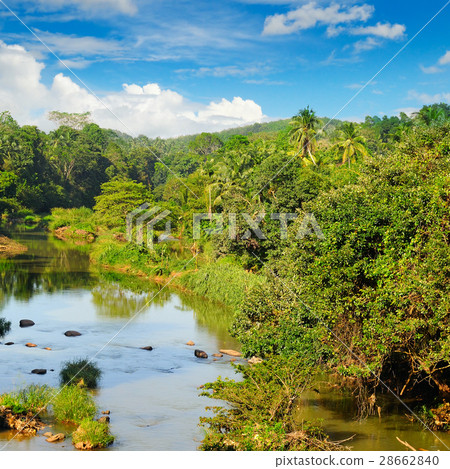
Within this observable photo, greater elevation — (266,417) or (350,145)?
(350,145)

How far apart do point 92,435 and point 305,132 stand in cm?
3679

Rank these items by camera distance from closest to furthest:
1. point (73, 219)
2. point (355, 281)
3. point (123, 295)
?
1. point (355, 281)
2. point (123, 295)
3. point (73, 219)

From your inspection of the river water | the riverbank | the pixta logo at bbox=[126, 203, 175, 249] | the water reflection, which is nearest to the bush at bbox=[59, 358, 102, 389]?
the river water

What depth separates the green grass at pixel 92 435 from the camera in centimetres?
1102

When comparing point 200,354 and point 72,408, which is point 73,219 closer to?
point 200,354

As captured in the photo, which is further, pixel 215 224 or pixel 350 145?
pixel 350 145

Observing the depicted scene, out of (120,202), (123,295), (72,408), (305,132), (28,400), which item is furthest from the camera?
(120,202)

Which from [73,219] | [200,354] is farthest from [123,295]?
[73,219]

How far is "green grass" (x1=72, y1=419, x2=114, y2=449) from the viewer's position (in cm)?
1102

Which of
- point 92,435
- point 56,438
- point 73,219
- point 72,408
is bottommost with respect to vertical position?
point 56,438

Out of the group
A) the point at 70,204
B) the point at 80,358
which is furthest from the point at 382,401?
the point at 70,204

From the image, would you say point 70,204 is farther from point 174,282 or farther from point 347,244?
point 347,244

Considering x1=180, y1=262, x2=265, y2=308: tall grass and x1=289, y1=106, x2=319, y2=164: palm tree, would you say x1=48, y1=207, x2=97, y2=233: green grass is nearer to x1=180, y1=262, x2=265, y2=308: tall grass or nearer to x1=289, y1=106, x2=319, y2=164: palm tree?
x1=289, y1=106, x2=319, y2=164: palm tree

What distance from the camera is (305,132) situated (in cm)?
4478
